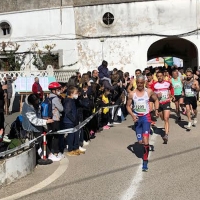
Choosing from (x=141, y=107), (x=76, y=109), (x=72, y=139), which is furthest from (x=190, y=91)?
(x=72, y=139)

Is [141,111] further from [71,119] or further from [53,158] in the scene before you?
[53,158]

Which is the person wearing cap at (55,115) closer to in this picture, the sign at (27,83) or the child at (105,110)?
the child at (105,110)

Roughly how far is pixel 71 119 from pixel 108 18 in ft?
49.2

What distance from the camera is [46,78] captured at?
55.5 ft

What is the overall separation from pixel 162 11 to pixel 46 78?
359 inches

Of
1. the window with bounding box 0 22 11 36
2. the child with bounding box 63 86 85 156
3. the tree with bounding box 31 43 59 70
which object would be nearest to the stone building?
the window with bounding box 0 22 11 36

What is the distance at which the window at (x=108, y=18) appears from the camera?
22.9 metres

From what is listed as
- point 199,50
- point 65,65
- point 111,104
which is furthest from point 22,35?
point 111,104

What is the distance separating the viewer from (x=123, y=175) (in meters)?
7.12

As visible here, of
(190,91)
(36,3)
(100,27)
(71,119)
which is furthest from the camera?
(36,3)

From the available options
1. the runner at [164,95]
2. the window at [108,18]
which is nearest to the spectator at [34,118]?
the runner at [164,95]

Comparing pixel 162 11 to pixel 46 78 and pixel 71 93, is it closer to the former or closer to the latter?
pixel 46 78

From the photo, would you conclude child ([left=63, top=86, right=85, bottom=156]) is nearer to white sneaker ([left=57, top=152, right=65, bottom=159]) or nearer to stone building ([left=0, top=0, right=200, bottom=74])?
white sneaker ([left=57, top=152, right=65, bottom=159])

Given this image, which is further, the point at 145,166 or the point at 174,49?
the point at 174,49
